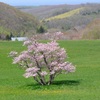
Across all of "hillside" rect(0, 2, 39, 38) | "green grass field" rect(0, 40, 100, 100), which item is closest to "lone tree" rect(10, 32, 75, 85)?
"green grass field" rect(0, 40, 100, 100)

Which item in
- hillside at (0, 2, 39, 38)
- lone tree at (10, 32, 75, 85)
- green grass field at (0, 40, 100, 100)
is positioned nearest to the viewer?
green grass field at (0, 40, 100, 100)

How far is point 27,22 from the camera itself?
190 metres

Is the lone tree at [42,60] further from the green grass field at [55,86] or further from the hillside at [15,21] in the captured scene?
the hillside at [15,21]

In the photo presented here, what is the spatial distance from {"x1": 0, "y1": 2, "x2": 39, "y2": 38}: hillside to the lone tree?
146770 mm

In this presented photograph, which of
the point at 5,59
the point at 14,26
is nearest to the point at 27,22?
the point at 14,26

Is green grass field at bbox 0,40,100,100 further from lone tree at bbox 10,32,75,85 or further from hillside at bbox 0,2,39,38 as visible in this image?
hillside at bbox 0,2,39,38

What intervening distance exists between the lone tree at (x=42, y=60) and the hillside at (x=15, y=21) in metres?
147

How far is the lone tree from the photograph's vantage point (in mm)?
20859

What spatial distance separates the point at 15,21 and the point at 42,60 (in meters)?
163

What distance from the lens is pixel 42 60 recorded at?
2134 centimetres

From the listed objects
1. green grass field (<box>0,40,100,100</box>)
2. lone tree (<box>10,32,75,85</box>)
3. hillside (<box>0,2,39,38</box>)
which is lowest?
hillside (<box>0,2,39,38</box>)

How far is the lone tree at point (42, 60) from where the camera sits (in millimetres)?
20859

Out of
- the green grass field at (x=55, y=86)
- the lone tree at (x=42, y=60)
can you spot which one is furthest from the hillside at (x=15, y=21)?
the lone tree at (x=42, y=60)

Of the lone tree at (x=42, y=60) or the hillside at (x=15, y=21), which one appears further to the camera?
the hillside at (x=15, y=21)
